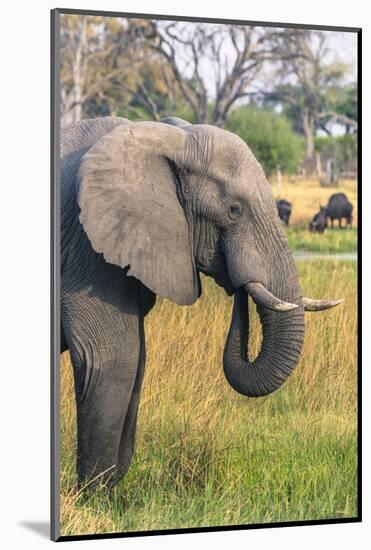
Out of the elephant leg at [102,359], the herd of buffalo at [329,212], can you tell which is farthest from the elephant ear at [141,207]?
the herd of buffalo at [329,212]

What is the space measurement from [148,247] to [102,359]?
0.52 meters

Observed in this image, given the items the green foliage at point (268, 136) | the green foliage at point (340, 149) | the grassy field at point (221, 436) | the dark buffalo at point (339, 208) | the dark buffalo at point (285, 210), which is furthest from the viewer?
the dark buffalo at point (285, 210)

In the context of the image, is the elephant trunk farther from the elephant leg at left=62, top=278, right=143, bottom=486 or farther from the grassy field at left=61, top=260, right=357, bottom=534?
the grassy field at left=61, top=260, right=357, bottom=534

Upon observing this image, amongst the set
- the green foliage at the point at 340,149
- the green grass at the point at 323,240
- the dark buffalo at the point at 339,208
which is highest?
the green foliage at the point at 340,149

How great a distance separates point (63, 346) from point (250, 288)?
0.87m

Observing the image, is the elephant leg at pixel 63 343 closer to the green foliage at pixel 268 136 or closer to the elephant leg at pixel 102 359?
the elephant leg at pixel 102 359

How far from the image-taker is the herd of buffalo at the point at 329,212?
9.16m

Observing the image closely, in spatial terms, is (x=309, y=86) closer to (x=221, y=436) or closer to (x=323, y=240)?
(x=323, y=240)

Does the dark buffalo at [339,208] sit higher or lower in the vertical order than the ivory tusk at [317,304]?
higher

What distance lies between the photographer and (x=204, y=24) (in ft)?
27.6

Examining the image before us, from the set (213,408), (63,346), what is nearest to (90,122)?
(63,346)

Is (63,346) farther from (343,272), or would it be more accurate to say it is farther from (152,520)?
(343,272)

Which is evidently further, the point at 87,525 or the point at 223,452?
the point at 223,452

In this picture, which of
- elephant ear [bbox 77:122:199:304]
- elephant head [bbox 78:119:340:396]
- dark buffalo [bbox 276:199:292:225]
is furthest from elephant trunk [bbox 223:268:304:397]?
dark buffalo [bbox 276:199:292:225]
